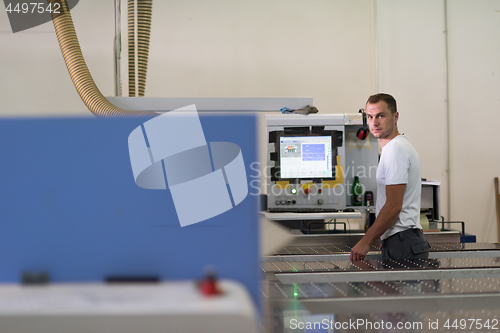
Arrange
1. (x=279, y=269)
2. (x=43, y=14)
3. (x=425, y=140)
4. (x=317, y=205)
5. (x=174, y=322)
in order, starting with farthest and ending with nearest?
(x=425, y=140)
(x=43, y=14)
(x=317, y=205)
(x=279, y=269)
(x=174, y=322)

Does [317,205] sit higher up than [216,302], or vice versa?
[216,302]

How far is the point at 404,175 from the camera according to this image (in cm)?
187

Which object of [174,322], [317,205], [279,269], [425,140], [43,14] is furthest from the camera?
[425,140]

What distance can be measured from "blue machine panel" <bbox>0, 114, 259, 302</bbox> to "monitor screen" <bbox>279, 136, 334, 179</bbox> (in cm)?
227

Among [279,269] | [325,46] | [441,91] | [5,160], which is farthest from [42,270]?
[441,91]

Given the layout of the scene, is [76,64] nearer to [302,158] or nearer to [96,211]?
[302,158]

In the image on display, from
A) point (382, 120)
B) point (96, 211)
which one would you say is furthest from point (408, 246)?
point (96, 211)

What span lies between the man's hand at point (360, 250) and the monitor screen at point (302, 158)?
1.04m

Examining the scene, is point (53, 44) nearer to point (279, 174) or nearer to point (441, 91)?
point (279, 174)

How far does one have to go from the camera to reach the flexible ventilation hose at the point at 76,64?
7.09 ft

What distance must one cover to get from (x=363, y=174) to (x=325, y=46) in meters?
2.00

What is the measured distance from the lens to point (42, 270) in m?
0.63

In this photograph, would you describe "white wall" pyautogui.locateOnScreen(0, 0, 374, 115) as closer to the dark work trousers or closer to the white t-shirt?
the white t-shirt

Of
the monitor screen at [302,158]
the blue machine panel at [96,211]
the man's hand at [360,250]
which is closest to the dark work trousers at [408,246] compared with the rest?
the man's hand at [360,250]
